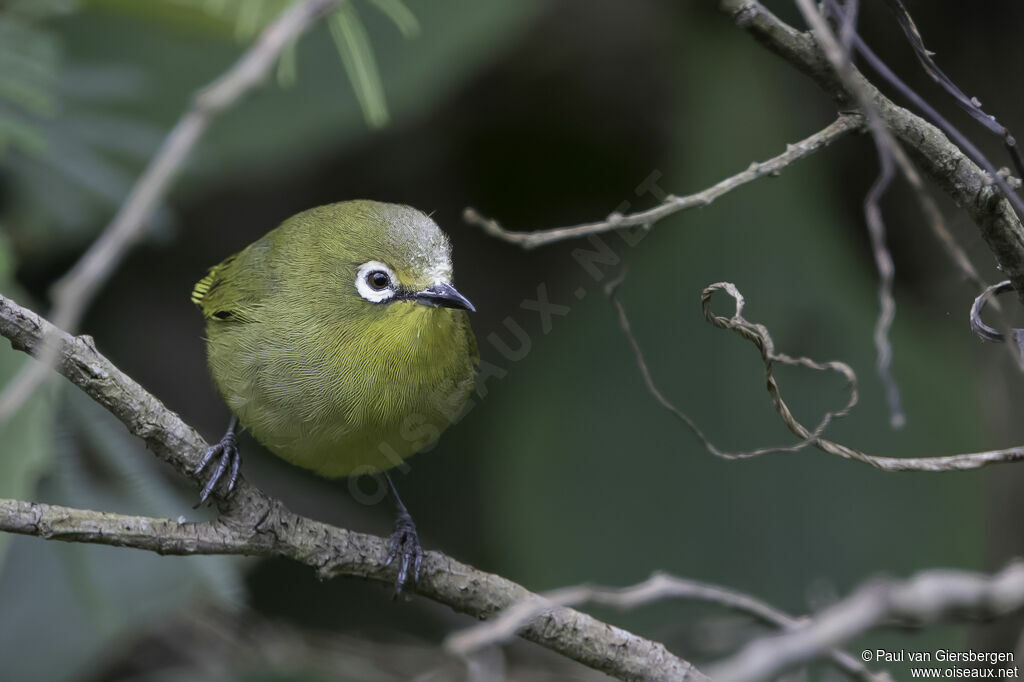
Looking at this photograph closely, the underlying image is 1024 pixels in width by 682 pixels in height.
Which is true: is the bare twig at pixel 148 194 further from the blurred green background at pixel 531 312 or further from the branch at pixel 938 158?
the blurred green background at pixel 531 312

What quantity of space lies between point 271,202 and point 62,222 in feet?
4.52

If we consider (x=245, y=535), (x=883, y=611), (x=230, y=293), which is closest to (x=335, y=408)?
(x=245, y=535)

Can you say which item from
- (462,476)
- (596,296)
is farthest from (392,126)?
(462,476)

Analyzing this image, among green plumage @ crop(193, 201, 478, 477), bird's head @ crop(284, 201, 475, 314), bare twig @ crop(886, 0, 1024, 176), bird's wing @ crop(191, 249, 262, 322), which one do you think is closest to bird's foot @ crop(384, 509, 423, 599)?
green plumage @ crop(193, 201, 478, 477)

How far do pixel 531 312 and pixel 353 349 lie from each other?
2.19 metres

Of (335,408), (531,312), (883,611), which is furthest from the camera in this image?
(531,312)

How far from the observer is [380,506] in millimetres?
4855

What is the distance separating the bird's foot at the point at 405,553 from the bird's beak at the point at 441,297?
0.68 m

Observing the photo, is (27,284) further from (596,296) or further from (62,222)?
(596,296)

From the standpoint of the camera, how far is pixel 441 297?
3.01m

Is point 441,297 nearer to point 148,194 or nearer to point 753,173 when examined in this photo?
point 753,173

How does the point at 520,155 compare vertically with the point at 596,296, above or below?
above

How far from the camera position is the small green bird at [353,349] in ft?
9.53

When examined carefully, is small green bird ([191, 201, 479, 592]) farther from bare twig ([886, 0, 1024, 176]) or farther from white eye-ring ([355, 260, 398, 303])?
bare twig ([886, 0, 1024, 176])
